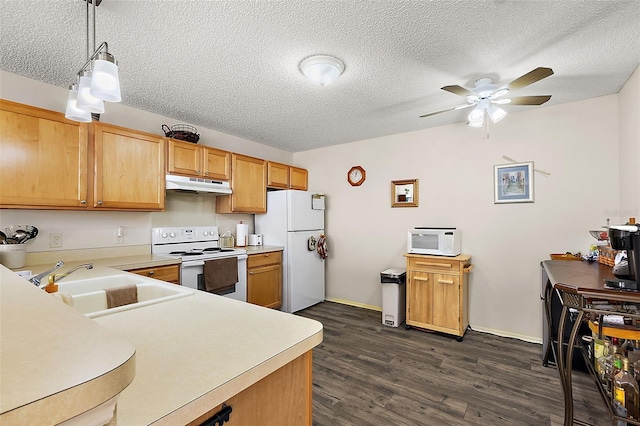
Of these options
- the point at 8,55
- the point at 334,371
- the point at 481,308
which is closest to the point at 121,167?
the point at 8,55

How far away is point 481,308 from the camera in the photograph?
3.35 metres

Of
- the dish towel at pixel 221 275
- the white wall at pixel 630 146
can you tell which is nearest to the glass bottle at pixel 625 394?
the white wall at pixel 630 146

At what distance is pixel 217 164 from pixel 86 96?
2149 millimetres

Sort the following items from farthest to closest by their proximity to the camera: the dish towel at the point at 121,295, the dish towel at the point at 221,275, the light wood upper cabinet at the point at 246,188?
the light wood upper cabinet at the point at 246,188 → the dish towel at the point at 221,275 → the dish towel at the point at 121,295

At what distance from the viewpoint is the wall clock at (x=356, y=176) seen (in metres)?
4.24

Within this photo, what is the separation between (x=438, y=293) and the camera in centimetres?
322

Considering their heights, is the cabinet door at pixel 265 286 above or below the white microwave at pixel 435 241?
below

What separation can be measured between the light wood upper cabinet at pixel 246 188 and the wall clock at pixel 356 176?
4.01ft

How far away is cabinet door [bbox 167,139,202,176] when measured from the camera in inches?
121

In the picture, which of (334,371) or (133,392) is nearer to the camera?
(133,392)

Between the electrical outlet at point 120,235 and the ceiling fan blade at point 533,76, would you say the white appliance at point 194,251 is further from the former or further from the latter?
the ceiling fan blade at point 533,76

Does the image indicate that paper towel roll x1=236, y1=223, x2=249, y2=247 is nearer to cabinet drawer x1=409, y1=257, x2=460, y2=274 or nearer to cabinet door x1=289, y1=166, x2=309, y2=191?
cabinet door x1=289, y1=166, x2=309, y2=191

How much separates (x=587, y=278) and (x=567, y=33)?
4.81ft

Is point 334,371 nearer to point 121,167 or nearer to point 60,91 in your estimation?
point 121,167
